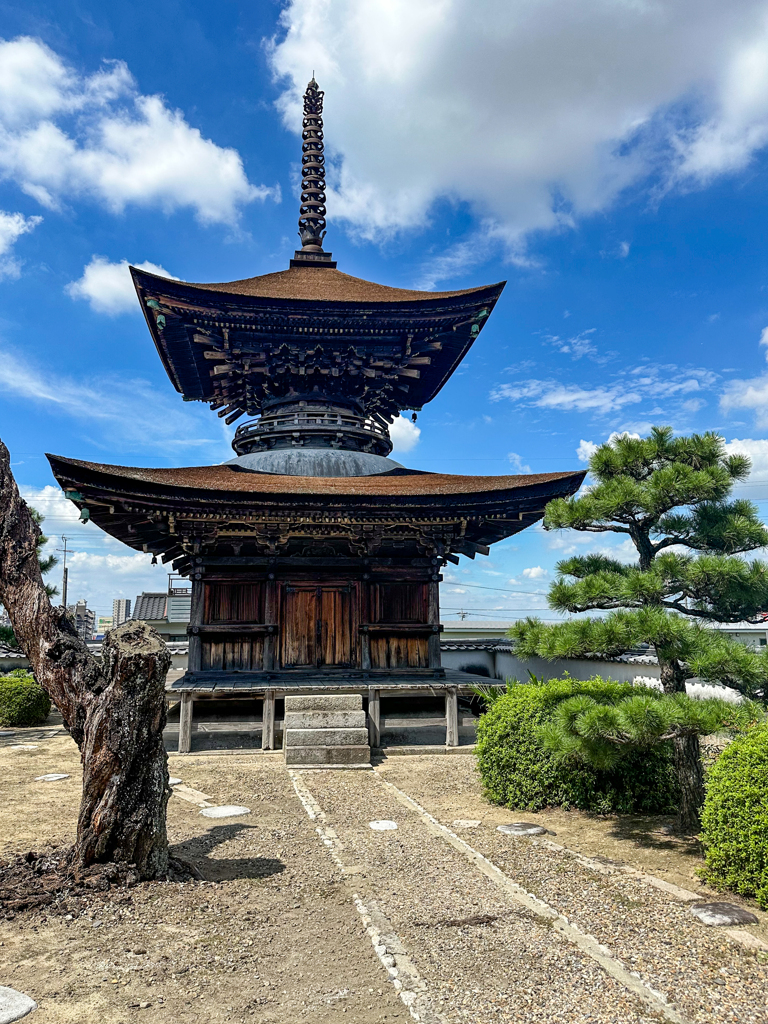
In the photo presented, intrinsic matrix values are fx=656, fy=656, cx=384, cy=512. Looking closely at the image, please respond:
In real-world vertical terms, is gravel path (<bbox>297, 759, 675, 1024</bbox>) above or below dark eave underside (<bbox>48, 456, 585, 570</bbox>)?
below

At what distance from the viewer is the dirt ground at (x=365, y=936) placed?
3570mm

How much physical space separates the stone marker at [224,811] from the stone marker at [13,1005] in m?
4.35

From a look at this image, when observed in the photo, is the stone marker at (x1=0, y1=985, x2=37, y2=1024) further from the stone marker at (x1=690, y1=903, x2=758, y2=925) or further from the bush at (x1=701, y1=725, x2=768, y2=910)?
the bush at (x1=701, y1=725, x2=768, y2=910)

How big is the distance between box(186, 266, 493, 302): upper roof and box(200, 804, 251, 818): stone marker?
10.3 meters

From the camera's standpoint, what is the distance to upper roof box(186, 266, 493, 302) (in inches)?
589

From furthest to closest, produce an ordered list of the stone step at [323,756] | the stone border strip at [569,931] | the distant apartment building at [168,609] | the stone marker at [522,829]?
the distant apartment building at [168,609]
the stone step at [323,756]
the stone marker at [522,829]
the stone border strip at [569,931]

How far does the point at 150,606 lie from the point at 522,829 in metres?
35.0

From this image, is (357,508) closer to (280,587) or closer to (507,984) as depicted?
(280,587)

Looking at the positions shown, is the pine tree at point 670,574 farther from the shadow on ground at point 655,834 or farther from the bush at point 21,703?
the bush at point 21,703

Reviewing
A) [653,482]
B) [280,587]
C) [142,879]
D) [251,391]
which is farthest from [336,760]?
[251,391]

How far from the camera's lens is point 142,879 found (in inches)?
202

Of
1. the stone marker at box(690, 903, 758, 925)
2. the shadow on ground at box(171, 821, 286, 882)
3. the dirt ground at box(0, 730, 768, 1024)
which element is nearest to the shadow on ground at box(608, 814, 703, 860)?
the dirt ground at box(0, 730, 768, 1024)

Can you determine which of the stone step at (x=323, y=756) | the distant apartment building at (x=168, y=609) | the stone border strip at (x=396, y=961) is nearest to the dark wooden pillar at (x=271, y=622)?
the stone step at (x=323, y=756)

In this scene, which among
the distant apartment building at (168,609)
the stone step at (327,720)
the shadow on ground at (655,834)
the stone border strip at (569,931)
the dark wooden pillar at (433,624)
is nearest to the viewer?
the stone border strip at (569,931)
